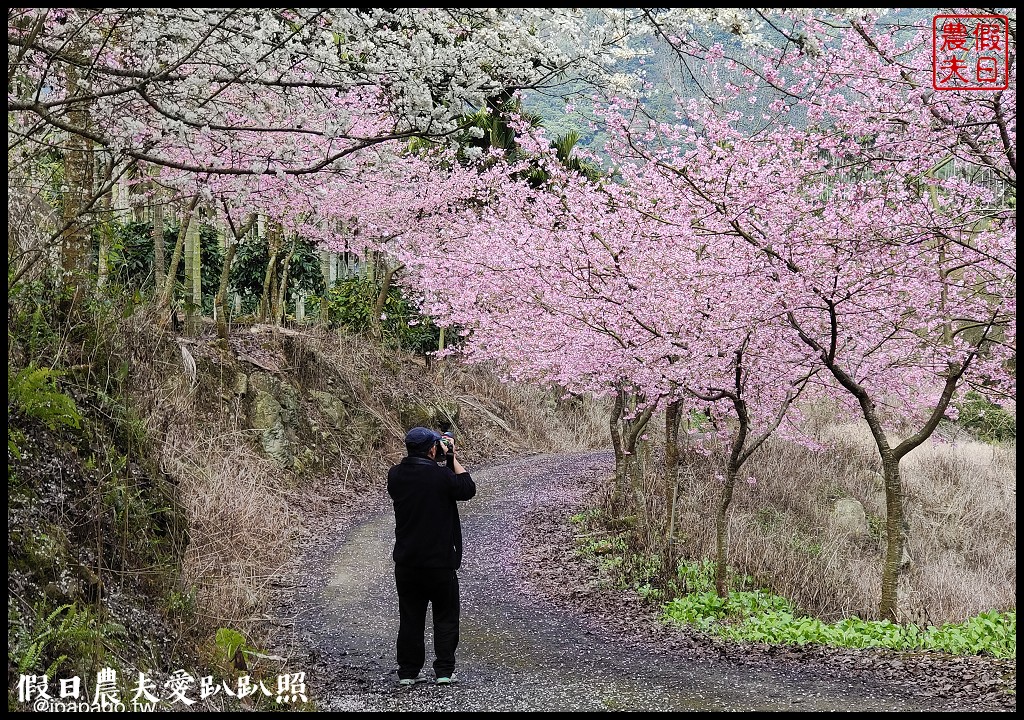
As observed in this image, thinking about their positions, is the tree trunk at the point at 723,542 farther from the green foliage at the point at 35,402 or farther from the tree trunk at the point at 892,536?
the green foliage at the point at 35,402

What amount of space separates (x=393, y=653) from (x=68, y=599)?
2.65m

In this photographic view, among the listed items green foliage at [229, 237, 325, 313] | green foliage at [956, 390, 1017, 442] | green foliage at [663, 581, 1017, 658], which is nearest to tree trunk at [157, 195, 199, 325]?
green foliage at [229, 237, 325, 313]

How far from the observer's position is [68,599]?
4.38 metres

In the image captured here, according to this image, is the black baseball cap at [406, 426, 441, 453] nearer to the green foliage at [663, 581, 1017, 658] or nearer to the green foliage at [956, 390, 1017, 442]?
the green foliage at [663, 581, 1017, 658]

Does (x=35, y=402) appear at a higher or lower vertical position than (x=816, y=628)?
higher

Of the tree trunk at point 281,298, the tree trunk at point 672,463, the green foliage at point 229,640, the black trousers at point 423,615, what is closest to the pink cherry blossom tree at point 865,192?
the tree trunk at point 672,463

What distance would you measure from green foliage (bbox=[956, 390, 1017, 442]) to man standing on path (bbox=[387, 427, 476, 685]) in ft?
56.7

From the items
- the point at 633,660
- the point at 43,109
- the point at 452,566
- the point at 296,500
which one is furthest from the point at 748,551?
the point at 43,109

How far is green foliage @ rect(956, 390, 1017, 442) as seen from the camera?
19016 millimetres

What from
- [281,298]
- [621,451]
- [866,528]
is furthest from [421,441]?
[281,298]

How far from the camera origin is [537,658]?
645 cm

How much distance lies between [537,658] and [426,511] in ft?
6.52

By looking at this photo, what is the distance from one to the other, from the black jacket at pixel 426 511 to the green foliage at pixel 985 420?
17288mm

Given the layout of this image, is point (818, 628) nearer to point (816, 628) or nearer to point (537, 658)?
point (816, 628)
